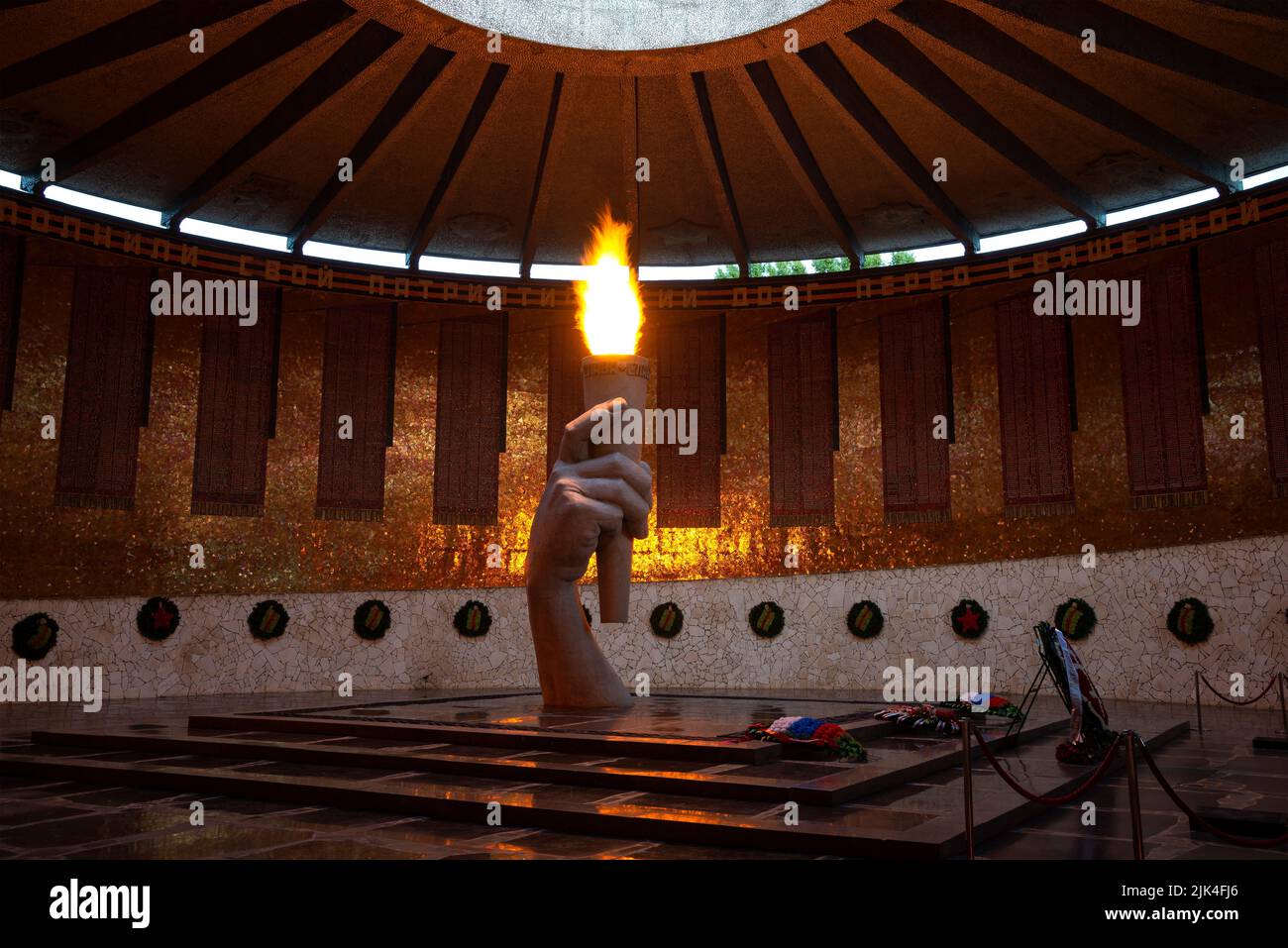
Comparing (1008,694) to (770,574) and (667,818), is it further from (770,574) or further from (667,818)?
(667,818)

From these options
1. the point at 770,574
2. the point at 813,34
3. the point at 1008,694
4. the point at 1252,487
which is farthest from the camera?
the point at 770,574

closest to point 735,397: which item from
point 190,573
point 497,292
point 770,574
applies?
point 770,574

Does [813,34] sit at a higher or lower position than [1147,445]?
higher

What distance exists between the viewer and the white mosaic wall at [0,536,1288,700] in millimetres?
12297

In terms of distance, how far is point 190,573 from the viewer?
1395 cm

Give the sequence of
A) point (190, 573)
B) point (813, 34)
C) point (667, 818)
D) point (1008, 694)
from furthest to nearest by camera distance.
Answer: point (190, 573)
point (1008, 694)
point (813, 34)
point (667, 818)

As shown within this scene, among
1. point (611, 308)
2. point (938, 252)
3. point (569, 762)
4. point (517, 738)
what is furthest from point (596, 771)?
point (938, 252)

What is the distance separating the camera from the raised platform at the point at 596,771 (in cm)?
482

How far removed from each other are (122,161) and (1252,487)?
15812mm

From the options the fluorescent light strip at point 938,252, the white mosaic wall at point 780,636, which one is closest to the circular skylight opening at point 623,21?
the fluorescent light strip at point 938,252

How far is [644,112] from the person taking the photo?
43.0ft

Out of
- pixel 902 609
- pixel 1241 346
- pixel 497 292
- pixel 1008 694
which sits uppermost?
pixel 497 292

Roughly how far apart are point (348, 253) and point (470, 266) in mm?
2061

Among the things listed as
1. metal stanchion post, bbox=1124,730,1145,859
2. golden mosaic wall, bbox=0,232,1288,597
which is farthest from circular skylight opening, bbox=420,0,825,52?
metal stanchion post, bbox=1124,730,1145,859
